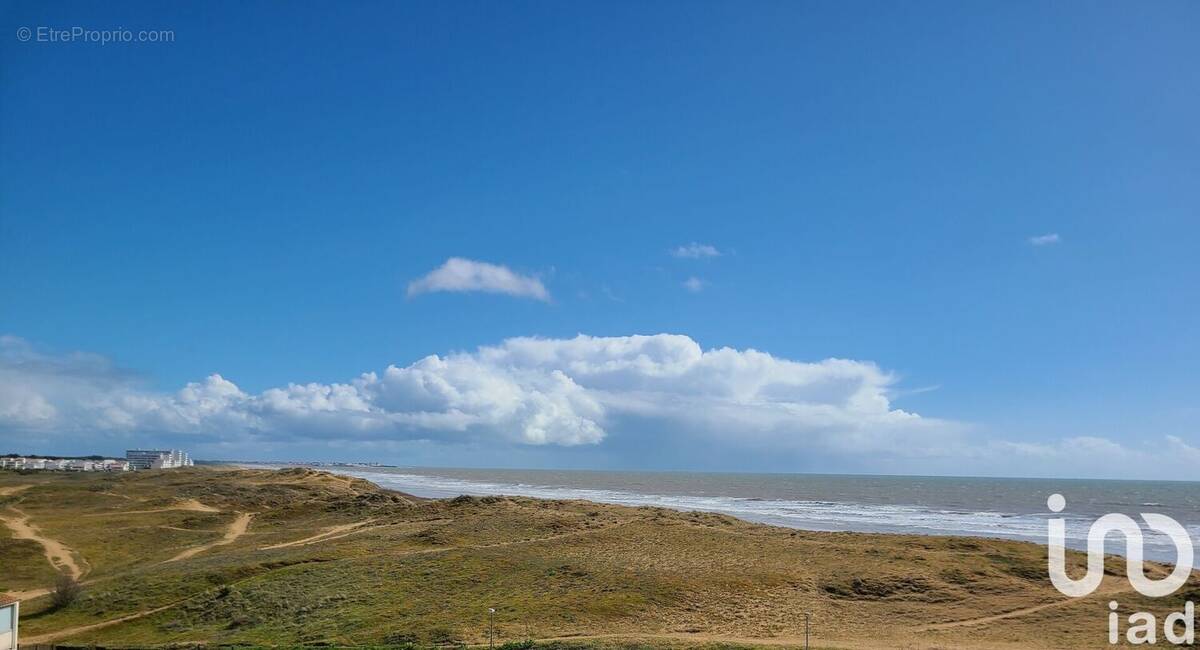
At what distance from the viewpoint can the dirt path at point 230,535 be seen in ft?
192

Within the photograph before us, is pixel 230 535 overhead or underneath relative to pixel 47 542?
overhead

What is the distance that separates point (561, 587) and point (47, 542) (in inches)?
2011

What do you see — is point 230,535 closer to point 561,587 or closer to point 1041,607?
point 561,587

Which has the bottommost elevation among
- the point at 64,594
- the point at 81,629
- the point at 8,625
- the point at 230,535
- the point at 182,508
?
the point at 182,508

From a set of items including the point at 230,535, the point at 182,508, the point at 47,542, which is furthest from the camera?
the point at 182,508

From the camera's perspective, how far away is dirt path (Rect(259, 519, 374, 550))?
60138 millimetres

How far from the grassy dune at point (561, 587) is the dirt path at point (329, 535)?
346mm

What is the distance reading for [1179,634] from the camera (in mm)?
33812

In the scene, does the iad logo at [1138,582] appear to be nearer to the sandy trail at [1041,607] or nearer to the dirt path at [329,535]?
the sandy trail at [1041,607]

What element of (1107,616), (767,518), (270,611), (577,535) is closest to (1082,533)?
(767,518)

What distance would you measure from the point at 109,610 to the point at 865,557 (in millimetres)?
46602

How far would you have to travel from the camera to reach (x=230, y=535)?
2689 inches

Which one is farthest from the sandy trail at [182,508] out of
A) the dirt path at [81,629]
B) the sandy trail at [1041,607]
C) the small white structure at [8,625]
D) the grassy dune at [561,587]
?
the sandy trail at [1041,607]

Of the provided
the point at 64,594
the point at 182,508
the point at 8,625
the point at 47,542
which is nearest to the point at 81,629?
the point at 64,594
